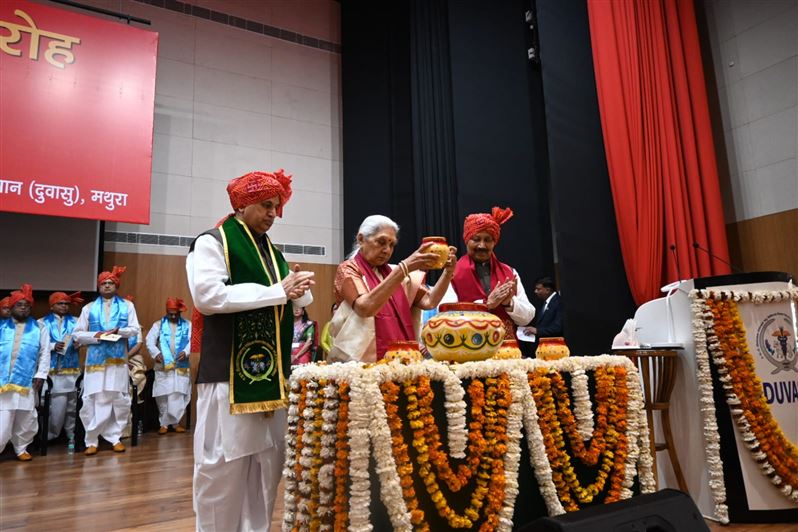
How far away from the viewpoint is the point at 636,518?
4.00ft

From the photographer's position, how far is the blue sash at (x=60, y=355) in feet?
18.0

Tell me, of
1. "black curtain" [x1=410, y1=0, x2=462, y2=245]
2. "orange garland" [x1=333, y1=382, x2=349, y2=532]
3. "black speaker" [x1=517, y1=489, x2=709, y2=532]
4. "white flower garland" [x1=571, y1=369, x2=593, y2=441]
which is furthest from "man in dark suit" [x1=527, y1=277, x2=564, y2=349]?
"orange garland" [x1=333, y1=382, x2=349, y2=532]

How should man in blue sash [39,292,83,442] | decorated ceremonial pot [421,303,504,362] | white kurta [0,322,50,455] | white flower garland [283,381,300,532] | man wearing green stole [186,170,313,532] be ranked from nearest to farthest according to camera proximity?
white flower garland [283,381,300,532] < decorated ceremonial pot [421,303,504,362] < man wearing green stole [186,170,313,532] < white kurta [0,322,50,455] < man in blue sash [39,292,83,442]

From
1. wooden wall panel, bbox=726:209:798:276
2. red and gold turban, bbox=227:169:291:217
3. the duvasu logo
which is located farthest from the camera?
wooden wall panel, bbox=726:209:798:276

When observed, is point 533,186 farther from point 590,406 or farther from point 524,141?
point 590,406

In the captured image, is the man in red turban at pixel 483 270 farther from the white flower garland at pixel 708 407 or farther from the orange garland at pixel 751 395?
the orange garland at pixel 751 395

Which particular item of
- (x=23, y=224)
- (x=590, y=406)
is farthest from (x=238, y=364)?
(x=23, y=224)

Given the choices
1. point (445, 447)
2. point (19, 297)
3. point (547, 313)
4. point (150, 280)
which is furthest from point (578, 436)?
point (150, 280)

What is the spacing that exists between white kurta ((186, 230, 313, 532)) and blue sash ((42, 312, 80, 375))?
436cm

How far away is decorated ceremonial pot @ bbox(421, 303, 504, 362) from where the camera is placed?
163 cm

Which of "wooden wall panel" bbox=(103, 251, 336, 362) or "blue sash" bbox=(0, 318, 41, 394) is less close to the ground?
"wooden wall panel" bbox=(103, 251, 336, 362)

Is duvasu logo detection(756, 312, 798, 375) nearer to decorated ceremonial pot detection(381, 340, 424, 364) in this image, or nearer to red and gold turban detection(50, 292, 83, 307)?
decorated ceremonial pot detection(381, 340, 424, 364)

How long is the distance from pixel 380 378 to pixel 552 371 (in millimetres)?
619

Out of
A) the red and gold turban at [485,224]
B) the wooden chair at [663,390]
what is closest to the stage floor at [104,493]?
the wooden chair at [663,390]
